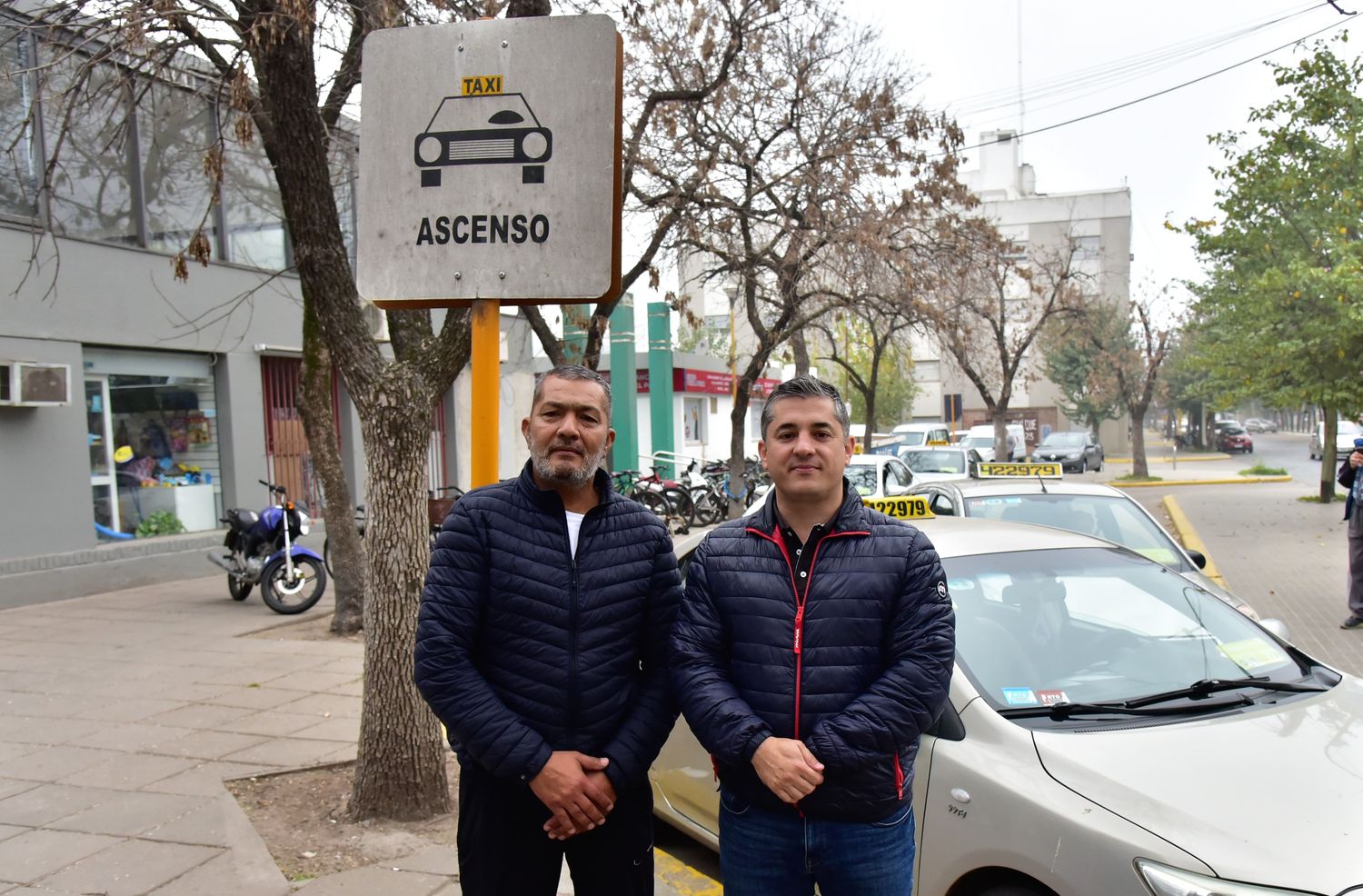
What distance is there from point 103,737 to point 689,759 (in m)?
4.08

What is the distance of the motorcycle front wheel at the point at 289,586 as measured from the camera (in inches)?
412

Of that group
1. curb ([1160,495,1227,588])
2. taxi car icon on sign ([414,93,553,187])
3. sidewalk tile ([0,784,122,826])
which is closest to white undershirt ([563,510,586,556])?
taxi car icon on sign ([414,93,553,187])

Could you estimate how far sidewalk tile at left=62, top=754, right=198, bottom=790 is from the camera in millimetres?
5328

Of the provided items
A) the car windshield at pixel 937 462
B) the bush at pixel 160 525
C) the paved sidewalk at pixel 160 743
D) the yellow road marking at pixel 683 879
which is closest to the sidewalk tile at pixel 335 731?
the paved sidewalk at pixel 160 743

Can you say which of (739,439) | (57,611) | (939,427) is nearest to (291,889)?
(57,611)

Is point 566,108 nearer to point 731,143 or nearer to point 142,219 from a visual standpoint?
point 731,143

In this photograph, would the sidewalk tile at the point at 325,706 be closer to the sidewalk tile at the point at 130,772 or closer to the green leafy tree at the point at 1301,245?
the sidewalk tile at the point at 130,772

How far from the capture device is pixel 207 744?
603cm

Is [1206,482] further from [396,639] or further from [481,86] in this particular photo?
[481,86]

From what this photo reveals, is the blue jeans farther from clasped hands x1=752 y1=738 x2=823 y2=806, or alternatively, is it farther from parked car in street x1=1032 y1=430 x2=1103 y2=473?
parked car in street x1=1032 y1=430 x2=1103 y2=473

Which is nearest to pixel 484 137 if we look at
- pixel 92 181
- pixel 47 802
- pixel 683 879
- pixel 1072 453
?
pixel 683 879

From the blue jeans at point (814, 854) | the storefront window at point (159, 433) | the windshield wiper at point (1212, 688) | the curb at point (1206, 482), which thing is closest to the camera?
the blue jeans at point (814, 854)

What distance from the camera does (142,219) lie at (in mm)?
12812

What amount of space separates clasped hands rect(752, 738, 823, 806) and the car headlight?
35.7 inches
